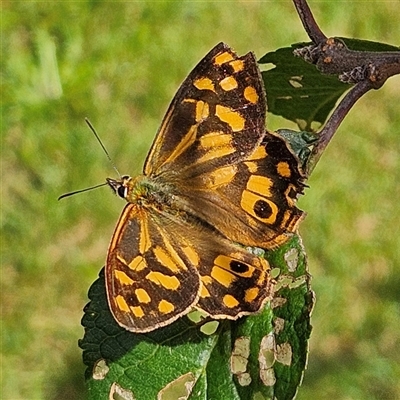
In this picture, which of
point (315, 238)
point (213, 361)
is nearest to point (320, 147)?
point (213, 361)

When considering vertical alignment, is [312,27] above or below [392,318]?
above

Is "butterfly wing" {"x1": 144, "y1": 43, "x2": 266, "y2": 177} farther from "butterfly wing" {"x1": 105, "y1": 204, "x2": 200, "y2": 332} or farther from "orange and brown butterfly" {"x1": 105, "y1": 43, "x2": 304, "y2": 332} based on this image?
"butterfly wing" {"x1": 105, "y1": 204, "x2": 200, "y2": 332}

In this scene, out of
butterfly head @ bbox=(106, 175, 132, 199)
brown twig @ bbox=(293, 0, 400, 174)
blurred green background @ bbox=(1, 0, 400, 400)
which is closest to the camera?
brown twig @ bbox=(293, 0, 400, 174)

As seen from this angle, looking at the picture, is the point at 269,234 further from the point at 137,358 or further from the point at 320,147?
the point at 137,358

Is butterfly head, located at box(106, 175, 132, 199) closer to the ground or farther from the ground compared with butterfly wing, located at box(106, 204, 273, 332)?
farther from the ground

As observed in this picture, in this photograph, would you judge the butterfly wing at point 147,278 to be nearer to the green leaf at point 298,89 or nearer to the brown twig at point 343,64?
the brown twig at point 343,64

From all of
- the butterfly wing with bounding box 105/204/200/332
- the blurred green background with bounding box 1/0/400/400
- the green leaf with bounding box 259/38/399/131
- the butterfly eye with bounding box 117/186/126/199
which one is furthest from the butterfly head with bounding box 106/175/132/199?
the blurred green background with bounding box 1/0/400/400

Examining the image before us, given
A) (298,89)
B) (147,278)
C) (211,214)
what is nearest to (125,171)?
(298,89)
